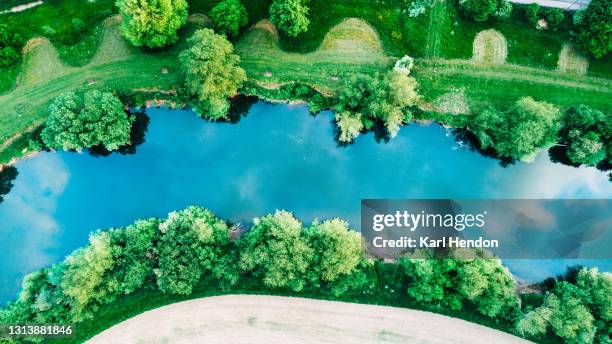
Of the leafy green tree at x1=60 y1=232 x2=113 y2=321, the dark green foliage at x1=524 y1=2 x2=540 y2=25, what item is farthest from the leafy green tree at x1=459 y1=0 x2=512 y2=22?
the leafy green tree at x1=60 y1=232 x2=113 y2=321

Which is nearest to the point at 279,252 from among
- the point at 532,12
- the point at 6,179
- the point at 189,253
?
the point at 189,253

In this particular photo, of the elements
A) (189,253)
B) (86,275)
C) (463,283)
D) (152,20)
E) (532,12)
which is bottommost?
(86,275)

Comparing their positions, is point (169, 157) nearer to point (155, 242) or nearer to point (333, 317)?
point (155, 242)

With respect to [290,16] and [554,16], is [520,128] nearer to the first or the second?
[554,16]

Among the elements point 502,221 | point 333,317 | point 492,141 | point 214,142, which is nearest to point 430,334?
point 333,317

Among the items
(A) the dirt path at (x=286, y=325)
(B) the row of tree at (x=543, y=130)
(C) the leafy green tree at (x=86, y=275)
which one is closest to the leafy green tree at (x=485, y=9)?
(B) the row of tree at (x=543, y=130)

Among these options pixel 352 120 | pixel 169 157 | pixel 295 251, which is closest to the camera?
pixel 295 251
